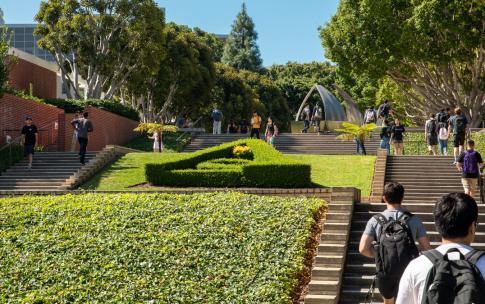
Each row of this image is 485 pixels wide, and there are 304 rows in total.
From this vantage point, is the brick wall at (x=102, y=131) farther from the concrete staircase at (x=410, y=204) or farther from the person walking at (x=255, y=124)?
the concrete staircase at (x=410, y=204)

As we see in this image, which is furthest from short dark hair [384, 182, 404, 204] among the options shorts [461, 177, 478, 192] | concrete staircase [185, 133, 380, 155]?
concrete staircase [185, 133, 380, 155]

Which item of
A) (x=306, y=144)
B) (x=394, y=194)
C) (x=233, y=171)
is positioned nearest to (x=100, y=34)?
(x=306, y=144)

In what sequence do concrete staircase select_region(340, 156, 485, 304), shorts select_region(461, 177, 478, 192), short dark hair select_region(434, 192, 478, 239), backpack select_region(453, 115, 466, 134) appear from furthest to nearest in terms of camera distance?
backpack select_region(453, 115, 466, 134), shorts select_region(461, 177, 478, 192), concrete staircase select_region(340, 156, 485, 304), short dark hair select_region(434, 192, 478, 239)

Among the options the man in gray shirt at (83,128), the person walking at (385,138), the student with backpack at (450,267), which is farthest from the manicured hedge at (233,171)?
the student with backpack at (450,267)

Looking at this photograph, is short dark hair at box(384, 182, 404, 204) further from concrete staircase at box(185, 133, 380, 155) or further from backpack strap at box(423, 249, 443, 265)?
concrete staircase at box(185, 133, 380, 155)

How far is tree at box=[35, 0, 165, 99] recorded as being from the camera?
40.4 m

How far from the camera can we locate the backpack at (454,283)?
14.4 ft

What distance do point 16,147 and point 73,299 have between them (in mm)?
17484

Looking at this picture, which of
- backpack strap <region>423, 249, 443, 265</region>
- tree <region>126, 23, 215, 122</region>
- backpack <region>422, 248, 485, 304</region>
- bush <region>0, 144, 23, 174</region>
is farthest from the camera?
tree <region>126, 23, 215, 122</region>

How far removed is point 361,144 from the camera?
2944 cm

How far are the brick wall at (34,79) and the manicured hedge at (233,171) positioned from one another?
14634 millimetres

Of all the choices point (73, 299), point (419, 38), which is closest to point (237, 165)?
point (73, 299)

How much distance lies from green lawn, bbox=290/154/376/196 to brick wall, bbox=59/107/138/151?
10.2 meters

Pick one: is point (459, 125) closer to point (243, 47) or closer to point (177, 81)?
point (177, 81)
